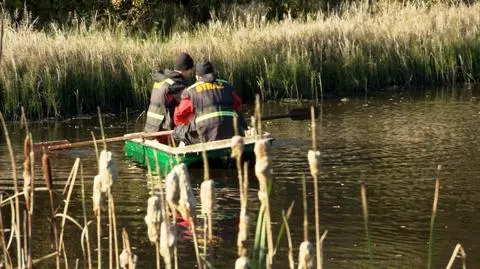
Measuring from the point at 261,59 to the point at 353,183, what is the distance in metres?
8.79

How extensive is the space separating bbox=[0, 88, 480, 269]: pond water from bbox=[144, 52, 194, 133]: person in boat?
669mm

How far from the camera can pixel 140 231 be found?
10.5m

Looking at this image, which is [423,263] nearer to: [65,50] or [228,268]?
[228,268]

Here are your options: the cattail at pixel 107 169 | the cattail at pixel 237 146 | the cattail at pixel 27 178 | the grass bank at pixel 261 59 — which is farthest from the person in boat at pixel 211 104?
the cattail at pixel 237 146

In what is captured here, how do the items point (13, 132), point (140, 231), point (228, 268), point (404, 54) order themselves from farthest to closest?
point (404, 54), point (13, 132), point (140, 231), point (228, 268)

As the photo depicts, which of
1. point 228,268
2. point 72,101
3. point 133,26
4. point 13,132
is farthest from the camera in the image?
point 133,26

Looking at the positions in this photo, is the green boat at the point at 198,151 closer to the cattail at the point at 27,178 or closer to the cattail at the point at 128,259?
the cattail at the point at 128,259

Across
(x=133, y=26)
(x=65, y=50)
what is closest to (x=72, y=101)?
(x=65, y=50)

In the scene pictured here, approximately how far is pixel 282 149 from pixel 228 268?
6.32m

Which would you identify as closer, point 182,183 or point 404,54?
point 182,183

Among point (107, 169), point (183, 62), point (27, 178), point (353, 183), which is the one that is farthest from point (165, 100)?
point (107, 169)

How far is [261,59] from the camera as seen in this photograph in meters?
21.2

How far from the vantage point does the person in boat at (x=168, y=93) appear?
1488 centimetres

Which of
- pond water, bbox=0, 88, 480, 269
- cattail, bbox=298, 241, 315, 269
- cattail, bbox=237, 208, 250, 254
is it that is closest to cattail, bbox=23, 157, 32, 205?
cattail, bbox=237, 208, 250, 254
